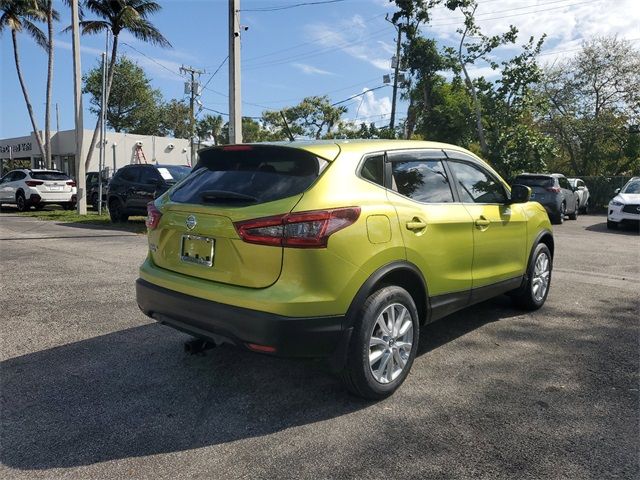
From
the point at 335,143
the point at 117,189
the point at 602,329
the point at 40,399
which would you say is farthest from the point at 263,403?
the point at 117,189

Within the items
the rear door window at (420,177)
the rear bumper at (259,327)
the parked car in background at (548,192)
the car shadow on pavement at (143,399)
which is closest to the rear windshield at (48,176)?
the parked car in background at (548,192)

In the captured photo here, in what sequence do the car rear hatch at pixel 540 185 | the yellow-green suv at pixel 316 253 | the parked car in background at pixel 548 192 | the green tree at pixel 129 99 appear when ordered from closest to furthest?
the yellow-green suv at pixel 316 253, the parked car in background at pixel 548 192, the car rear hatch at pixel 540 185, the green tree at pixel 129 99

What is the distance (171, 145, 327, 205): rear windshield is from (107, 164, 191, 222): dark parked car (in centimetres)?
939

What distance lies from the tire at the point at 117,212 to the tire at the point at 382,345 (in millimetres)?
12293

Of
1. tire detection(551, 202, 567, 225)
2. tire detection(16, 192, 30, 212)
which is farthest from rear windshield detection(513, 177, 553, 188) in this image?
tire detection(16, 192, 30, 212)

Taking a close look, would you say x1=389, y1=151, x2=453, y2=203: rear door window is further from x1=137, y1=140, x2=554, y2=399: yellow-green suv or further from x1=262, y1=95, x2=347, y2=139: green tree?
x1=262, y1=95, x2=347, y2=139: green tree

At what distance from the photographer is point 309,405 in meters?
3.35

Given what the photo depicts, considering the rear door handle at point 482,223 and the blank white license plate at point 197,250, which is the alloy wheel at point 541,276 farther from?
the blank white license plate at point 197,250

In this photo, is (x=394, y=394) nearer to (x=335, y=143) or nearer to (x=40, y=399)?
(x=335, y=143)

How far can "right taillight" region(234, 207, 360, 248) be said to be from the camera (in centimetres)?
296

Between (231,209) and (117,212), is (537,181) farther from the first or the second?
(231,209)

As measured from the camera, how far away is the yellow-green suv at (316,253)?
9.75ft

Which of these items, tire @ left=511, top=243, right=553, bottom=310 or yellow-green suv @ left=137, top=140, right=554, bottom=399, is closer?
yellow-green suv @ left=137, top=140, right=554, bottom=399

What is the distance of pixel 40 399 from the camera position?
3391 mm
